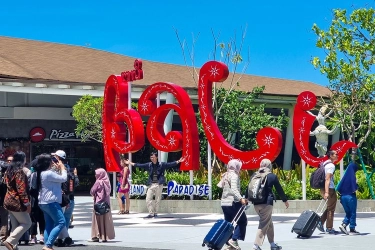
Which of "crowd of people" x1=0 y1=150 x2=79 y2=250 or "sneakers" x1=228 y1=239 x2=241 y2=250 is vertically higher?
"crowd of people" x1=0 y1=150 x2=79 y2=250

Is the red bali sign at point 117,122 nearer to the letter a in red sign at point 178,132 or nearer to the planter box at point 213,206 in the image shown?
the letter a in red sign at point 178,132

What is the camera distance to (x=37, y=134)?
121ft

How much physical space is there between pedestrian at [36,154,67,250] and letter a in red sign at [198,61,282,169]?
826 centimetres

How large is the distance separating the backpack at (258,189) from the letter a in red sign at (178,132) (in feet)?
28.9

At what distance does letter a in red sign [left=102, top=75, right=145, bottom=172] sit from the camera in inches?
920

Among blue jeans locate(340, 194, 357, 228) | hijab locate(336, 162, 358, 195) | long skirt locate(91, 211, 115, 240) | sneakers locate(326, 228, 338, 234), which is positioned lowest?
sneakers locate(326, 228, 338, 234)

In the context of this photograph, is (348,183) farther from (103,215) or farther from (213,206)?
(213,206)

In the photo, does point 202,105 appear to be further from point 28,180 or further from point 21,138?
point 21,138

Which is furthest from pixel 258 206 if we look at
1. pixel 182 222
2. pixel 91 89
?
pixel 91 89

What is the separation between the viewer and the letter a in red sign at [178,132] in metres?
22.1

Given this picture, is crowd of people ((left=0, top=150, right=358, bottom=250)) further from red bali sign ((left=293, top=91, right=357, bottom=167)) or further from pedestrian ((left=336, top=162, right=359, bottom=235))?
red bali sign ((left=293, top=91, right=357, bottom=167))

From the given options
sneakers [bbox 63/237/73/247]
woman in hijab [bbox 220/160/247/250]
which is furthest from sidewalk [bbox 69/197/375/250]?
woman in hijab [bbox 220/160/247/250]

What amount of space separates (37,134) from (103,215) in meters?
22.3

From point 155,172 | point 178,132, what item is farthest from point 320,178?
point 178,132
